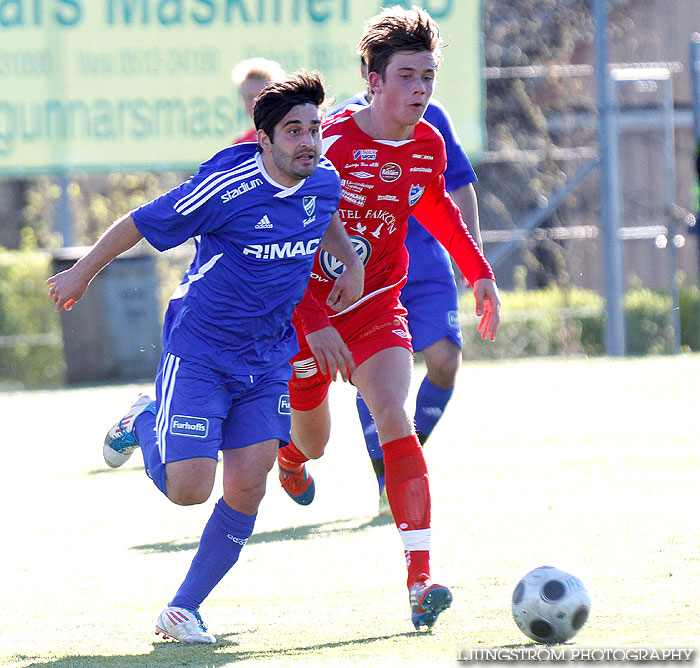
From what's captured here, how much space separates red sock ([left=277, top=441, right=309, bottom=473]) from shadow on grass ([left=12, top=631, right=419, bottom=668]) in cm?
220

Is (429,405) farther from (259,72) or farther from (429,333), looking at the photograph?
(259,72)

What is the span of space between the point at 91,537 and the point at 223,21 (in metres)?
9.22

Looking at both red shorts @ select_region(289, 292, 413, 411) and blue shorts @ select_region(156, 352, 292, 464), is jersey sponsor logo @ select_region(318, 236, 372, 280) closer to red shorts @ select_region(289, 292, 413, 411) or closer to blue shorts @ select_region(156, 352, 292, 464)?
red shorts @ select_region(289, 292, 413, 411)

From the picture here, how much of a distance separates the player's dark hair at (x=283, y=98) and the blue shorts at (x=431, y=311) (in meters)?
2.34

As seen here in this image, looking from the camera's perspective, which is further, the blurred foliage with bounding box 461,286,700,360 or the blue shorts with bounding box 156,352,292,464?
the blurred foliage with bounding box 461,286,700,360

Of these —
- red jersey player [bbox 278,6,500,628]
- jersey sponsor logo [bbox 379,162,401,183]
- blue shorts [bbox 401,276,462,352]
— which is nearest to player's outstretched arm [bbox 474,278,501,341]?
red jersey player [bbox 278,6,500,628]

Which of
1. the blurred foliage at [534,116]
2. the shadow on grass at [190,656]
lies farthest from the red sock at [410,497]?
the blurred foliage at [534,116]

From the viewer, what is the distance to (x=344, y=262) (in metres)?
4.95

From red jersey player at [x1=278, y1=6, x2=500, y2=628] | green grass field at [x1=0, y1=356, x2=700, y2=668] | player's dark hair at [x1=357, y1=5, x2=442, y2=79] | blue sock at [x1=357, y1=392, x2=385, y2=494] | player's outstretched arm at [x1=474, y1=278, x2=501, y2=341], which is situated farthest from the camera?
blue sock at [x1=357, y1=392, x2=385, y2=494]

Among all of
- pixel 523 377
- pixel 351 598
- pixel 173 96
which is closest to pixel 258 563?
pixel 351 598

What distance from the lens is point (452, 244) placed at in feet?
18.4

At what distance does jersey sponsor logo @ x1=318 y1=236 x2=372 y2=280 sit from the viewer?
17.7ft

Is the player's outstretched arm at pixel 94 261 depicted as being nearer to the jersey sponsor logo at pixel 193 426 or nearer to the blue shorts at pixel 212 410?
the blue shorts at pixel 212 410

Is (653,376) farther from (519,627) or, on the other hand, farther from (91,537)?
(519,627)
